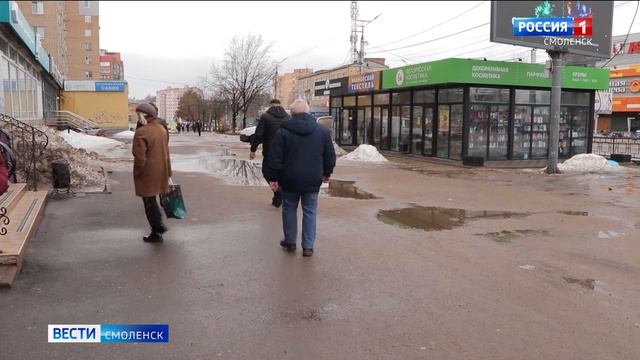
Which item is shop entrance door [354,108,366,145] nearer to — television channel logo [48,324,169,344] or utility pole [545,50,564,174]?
utility pole [545,50,564,174]

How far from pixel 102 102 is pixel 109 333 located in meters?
59.0

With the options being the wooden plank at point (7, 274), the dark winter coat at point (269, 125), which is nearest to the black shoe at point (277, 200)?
A: the dark winter coat at point (269, 125)

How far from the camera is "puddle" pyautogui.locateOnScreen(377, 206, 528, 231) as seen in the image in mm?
8812

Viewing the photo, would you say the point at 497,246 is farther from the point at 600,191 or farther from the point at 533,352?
the point at 600,191

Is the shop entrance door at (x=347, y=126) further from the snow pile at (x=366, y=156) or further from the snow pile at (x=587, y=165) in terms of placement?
the snow pile at (x=587, y=165)

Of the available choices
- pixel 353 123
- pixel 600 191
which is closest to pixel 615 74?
pixel 353 123

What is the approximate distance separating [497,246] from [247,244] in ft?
10.3

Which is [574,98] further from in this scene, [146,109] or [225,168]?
[146,109]

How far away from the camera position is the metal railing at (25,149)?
10.2 meters

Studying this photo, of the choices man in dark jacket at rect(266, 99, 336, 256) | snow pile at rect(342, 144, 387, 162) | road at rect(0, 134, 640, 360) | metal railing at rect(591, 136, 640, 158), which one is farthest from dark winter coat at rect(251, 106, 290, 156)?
metal railing at rect(591, 136, 640, 158)

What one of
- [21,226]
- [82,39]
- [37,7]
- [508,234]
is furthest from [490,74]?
[82,39]

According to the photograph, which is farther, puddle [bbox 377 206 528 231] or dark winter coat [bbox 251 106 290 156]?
dark winter coat [bbox 251 106 290 156]

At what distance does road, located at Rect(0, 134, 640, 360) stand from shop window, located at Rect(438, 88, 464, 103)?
10.6 metres

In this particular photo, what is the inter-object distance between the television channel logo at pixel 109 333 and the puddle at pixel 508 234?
16.5 ft
